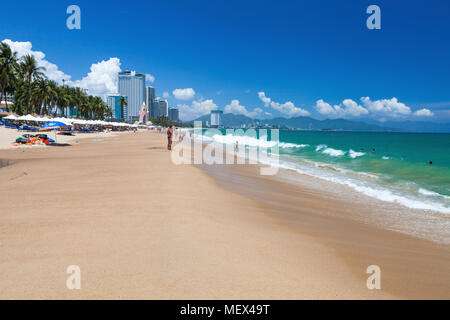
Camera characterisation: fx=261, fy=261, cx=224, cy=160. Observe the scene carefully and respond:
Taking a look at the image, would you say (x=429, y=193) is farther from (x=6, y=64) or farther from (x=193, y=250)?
(x=6, y=64)

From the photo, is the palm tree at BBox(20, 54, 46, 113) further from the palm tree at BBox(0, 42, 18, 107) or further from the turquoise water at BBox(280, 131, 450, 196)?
the turquoise water at BBox(280, 131, 450, 196)

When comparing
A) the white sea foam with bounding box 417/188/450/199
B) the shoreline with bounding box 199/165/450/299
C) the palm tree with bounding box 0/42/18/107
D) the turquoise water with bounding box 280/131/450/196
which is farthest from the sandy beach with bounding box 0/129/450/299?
the palm tree with bounding box 0/42/18/107

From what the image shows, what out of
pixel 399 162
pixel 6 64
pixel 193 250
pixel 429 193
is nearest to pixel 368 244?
pixel 193 250

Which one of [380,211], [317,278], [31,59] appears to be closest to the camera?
[317,278]

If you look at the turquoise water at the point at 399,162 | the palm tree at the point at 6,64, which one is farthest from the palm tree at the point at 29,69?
the turquoise water at the point at 399,162

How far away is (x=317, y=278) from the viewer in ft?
11.0

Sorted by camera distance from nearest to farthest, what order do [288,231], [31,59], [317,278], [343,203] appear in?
1. [317,278]
2. [288,231]
3. [343,203]
4. [31,59]

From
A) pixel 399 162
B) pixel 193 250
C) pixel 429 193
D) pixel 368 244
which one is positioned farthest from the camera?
pixel 399 162

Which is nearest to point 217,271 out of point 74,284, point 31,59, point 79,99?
point 74,284

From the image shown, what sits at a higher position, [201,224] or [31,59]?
[31,59]

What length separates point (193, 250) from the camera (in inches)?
149

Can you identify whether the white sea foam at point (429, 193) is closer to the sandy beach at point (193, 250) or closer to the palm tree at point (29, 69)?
the sandy beach at point (193, 250)
